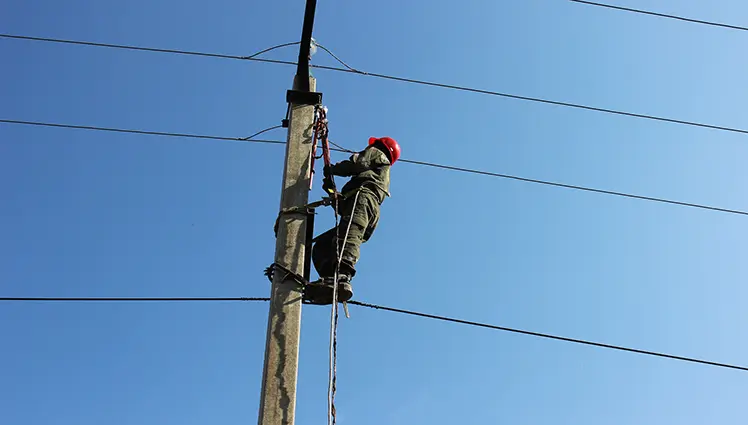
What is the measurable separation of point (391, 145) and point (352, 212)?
107cm

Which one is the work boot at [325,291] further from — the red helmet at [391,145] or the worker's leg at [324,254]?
the red helmet at [391,145]

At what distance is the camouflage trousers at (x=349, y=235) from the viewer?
4441 millimetres

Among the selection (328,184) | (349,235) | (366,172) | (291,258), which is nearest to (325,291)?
(291,258)

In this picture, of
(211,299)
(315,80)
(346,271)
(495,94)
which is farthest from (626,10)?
(211,299)

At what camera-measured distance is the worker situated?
14.2ft

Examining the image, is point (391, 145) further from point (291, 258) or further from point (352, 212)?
point (291, 258)

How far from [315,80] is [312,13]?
0.47m

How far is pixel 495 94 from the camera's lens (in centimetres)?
650

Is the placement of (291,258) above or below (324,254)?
below

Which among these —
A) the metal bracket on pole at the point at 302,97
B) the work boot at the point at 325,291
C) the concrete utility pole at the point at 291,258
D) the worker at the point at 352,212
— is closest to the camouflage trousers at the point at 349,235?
the worker at the point at 352,212

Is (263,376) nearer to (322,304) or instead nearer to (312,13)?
(322,304)

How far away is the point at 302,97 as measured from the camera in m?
4.84

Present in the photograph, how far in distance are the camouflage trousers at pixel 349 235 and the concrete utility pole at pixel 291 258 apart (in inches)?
11.1

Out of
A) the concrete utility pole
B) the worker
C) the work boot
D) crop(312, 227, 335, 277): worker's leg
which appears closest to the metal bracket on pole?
the concrete utility pole
